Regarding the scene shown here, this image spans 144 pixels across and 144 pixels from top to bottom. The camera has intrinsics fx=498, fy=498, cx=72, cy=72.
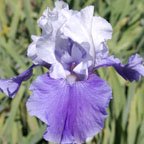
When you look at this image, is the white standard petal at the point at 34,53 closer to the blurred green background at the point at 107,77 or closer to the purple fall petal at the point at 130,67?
the purple fall petal at the point at 130,67

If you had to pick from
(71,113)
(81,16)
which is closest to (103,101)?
(71,113)

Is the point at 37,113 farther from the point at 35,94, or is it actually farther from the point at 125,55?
the point at 125,55

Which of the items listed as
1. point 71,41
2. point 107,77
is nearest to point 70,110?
point 71,41

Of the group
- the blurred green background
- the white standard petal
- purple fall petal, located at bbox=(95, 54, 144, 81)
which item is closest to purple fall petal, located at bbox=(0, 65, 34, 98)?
the white standard petal

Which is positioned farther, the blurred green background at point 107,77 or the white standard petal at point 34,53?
the blurred green background at point 107,77

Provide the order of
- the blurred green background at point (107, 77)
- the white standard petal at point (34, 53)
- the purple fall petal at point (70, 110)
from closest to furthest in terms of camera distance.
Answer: the purple fall petal at point (70, 110) → the white standard petal at point (34, 53) → the blurred green background at point (107, 77)

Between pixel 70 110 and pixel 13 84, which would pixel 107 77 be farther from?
pixel 70 110

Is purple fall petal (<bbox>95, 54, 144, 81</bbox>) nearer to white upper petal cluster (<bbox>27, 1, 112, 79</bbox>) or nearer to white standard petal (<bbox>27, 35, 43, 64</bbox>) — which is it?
white upper petal cluster (<bbox>27, 1, 112, 79</bbox>)

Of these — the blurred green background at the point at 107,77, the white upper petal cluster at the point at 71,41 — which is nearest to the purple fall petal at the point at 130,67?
the white upper petal cluster at the point at 71,41
